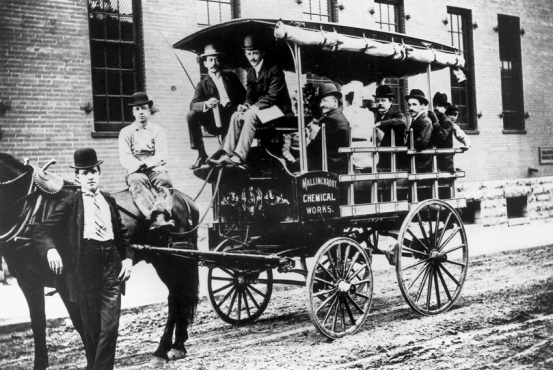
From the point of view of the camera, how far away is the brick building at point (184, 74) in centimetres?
366

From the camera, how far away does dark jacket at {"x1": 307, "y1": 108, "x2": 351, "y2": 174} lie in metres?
5.47

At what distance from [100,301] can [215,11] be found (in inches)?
88.2

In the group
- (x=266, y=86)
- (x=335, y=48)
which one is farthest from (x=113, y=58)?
(x=335, y=48)

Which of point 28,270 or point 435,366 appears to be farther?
point 435,366

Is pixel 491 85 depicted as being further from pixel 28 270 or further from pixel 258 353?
pixel 28 270

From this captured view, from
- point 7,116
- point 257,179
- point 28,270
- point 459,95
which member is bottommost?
point 28,270

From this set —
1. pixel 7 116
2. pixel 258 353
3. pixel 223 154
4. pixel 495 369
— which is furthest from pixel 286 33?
pixel 495 369

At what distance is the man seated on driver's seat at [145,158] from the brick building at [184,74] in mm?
76

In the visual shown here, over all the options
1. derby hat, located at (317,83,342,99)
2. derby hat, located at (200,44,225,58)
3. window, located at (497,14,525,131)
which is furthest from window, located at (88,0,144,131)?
window, located at (497,14,525,131)

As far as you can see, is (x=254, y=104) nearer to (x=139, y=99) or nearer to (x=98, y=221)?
(x=139, y=99)

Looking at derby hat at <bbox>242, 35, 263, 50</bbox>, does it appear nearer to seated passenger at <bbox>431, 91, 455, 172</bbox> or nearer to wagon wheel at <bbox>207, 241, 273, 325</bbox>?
wagon wheel at <bbox>207, 241, 273, 325</bbox>

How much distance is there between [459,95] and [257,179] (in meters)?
2.66

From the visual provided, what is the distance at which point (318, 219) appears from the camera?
16.8ft

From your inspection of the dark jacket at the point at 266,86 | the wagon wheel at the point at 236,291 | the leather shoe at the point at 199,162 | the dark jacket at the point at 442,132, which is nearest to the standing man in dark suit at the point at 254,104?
the dark jacket at the point at 266,86
